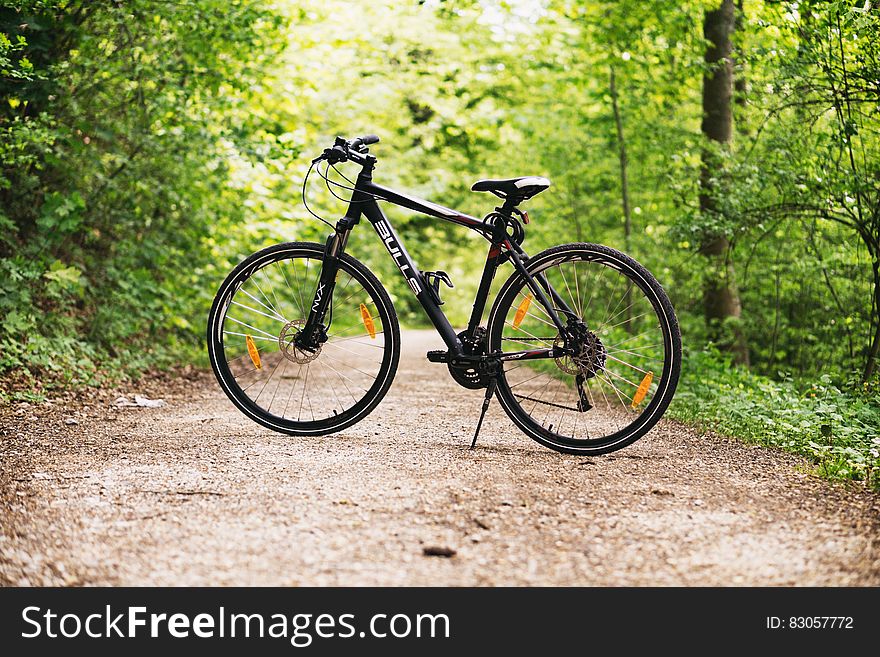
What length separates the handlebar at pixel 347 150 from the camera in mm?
4336

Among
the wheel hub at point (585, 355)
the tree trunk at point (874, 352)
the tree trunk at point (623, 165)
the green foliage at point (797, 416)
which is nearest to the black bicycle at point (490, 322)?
the wheel hub at point (585, 355)

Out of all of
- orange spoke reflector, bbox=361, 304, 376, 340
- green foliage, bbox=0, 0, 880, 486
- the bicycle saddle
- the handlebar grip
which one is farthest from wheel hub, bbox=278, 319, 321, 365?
green foliage, bbox=0, 0, 880, 486

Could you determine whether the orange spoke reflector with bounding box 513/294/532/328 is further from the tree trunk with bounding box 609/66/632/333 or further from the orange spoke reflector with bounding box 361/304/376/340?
the tree trunk with bounding box 609/66/632/333

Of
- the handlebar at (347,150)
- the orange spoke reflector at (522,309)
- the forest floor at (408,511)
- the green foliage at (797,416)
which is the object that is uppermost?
the handlebar at (347,150)

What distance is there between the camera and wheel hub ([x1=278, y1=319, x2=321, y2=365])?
4492mm

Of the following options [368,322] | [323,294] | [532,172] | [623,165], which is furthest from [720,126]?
[323,294]

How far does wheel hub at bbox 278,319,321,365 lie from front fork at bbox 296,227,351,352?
0.02 m

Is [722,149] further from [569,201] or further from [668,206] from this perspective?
[569,201]

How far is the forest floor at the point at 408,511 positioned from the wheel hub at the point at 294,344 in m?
0.44

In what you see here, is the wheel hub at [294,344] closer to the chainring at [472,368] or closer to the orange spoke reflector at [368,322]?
the orange spoke reflector at [368,322]

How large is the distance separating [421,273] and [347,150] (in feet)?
2.41

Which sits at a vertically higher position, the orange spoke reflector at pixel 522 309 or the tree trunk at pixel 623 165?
the tree trunk at pixel 623 165

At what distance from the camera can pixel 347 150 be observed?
440 cm
